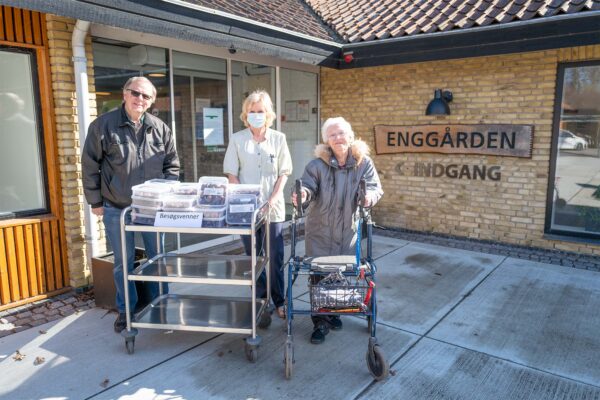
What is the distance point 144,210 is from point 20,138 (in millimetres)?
1939

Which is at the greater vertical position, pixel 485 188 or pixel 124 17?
pixel 124 17

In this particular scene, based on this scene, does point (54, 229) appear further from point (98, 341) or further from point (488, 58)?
point (488, 58)

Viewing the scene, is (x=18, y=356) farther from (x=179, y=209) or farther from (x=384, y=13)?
(x=384, y=13)

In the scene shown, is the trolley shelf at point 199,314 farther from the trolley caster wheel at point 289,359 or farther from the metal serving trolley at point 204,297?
the trolley caster wheel at point 289,359

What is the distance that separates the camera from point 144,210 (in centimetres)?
325

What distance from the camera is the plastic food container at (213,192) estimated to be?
3252 mm

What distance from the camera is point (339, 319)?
388cm

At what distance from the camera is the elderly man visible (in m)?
3.50

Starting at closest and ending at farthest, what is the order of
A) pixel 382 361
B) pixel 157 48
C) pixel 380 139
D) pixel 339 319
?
pixel 382 361, pixel 339 319, pixel 157 48, pixel 380 139

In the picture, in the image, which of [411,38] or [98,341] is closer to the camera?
[98,341]

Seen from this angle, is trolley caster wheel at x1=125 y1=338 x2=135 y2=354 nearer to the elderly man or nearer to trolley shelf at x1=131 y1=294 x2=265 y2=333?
trolley shelf at x1=131 y1=294 x2=265 y2=333

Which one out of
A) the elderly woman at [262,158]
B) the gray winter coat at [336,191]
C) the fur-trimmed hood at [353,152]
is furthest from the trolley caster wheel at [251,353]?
the fur-trimmed hood at [353,152]

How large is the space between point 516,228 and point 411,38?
9.85ft

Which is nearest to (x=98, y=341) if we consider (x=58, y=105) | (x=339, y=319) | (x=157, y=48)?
(x=339, y=319)
